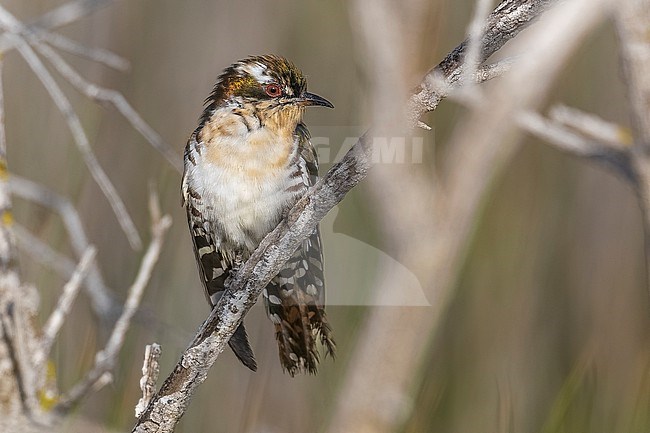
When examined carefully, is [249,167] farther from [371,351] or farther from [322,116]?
[371,351]

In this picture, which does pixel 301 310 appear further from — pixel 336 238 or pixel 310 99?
pixel 310 99

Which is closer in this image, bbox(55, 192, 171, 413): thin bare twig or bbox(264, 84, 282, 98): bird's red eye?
bbox(55, 192, 171, 413): thin bare twig

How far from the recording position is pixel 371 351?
0.72 metres

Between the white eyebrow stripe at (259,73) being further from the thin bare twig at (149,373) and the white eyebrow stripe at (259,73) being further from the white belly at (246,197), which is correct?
the thin bare twig at (149,373)

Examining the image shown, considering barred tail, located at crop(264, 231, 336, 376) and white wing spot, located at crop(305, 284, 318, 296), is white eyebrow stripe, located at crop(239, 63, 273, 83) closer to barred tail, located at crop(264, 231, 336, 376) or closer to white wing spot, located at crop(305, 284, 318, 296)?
barred tail, located at crop(264, 231, 336, 376)

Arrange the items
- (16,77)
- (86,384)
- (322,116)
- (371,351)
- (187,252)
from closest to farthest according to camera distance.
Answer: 1. (371,351)
2. (86,384)
3. (187,252)
4. (322,116)
5. (16,77)

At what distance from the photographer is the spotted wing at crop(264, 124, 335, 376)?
2.08 meters

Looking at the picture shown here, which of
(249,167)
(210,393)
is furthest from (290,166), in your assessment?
(210,393)

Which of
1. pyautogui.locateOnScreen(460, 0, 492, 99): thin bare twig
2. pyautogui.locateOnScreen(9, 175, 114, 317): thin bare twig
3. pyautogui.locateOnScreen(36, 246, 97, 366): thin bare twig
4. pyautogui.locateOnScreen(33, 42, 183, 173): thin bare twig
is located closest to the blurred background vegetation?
pyautogui.locateOnScreen(9, 175, 114, 317): thin bare twig

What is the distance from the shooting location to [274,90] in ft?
7.19

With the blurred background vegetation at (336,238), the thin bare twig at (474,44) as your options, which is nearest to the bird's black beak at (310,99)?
the blurred background vegetation at (336,238)

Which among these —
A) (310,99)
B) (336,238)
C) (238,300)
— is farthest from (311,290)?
(238,300)

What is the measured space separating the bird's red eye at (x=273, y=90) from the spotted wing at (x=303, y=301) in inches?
4.2

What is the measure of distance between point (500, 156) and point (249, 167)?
1378 millimetres
